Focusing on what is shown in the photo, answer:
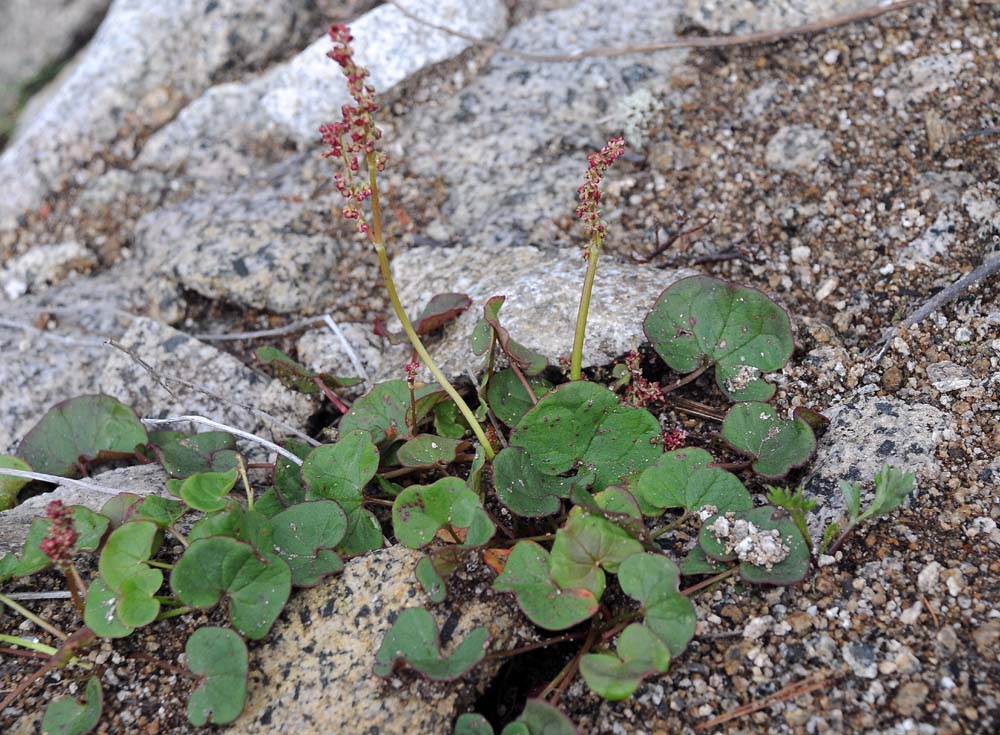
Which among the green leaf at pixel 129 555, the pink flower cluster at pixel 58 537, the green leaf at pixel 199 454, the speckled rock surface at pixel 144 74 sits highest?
the speckled rock surface at pixel 144 74

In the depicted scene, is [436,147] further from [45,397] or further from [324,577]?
[324,577]

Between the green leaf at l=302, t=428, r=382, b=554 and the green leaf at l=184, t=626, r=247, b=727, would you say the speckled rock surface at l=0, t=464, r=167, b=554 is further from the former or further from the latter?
Answer: the green leaf at l=184, t=626, r=247, b=727

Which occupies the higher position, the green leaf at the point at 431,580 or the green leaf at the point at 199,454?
the green leaf at the point at 199,454

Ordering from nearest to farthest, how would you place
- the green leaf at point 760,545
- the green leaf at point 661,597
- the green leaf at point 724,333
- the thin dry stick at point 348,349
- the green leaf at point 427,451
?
the green leaf at point 661,597, the green leaf at point 760,545, the green leaf at point 427,451, the green leaf at point 724,333, the thin dry stick at point 348,349

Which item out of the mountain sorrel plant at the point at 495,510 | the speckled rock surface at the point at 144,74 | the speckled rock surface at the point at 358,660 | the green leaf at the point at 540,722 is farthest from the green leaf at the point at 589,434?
the speckled rock surface at the point at 144,74

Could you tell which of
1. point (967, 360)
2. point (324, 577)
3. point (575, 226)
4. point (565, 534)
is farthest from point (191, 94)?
point (967, 360)

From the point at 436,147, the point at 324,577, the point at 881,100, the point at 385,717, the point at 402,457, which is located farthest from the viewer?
the point at 436,147

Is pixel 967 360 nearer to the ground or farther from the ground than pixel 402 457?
nearer to the ground

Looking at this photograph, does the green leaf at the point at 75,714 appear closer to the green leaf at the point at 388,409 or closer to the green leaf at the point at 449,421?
the green leaf at the point at 388,409

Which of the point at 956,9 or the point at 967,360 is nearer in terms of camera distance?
the point at 967,360
